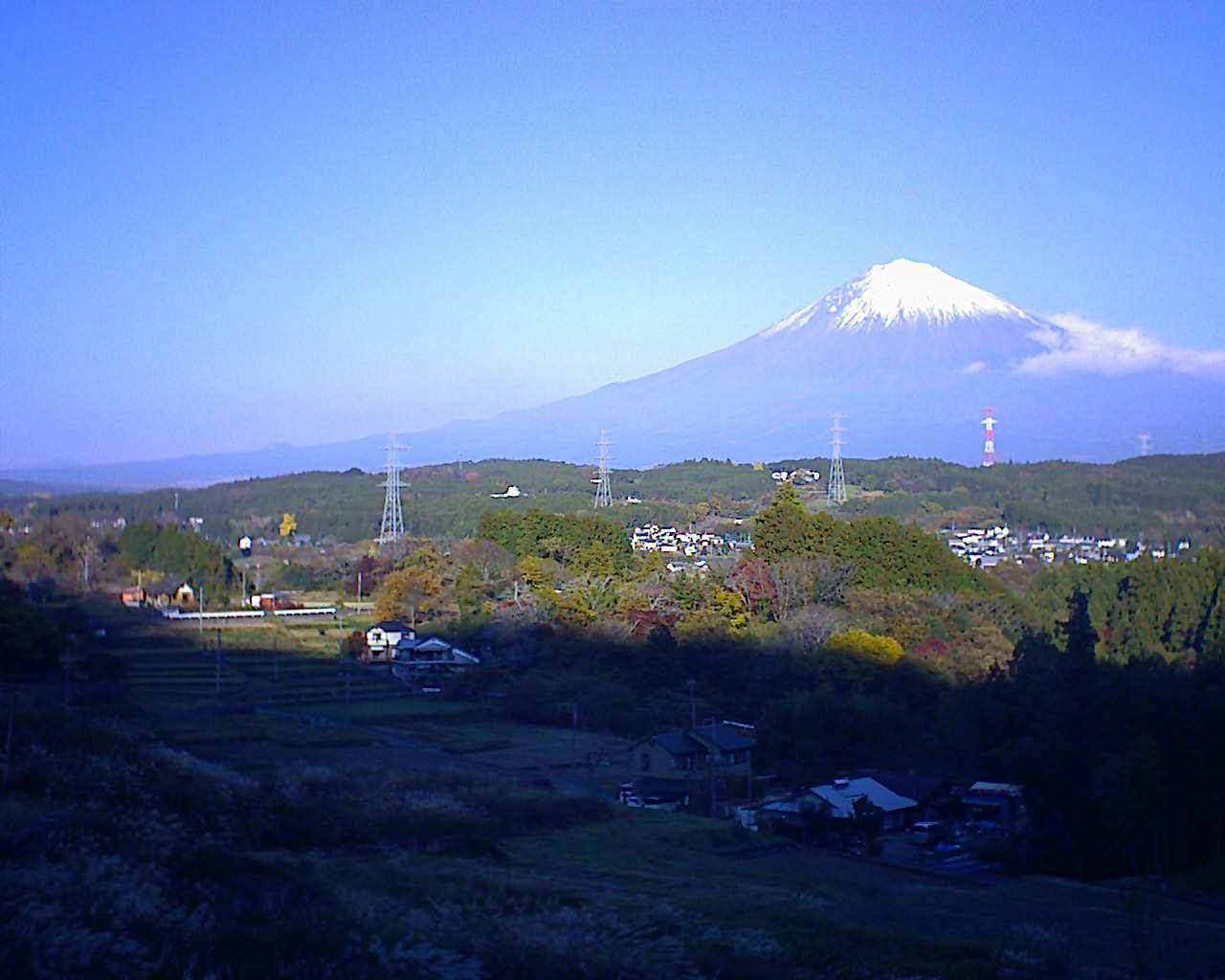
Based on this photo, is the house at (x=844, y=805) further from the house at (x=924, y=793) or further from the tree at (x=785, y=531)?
the tree at (x=785, y=531)

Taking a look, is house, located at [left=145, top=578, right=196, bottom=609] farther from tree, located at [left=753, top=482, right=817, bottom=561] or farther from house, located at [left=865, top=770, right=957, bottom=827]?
house, located at [left=865, top=770, right=957, bottom=827]

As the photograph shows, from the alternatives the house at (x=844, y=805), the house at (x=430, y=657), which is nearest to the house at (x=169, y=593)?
the house at (x=430, y=657)

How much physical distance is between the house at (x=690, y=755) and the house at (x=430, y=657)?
18.7ft

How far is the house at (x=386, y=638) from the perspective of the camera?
65.9ft

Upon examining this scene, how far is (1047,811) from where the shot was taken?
11297 mm

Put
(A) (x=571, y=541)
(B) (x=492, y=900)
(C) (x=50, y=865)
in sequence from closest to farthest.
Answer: (C) (x=50, y=865) < (B) (x=492, y=900) < (A) (x=571, y=541)

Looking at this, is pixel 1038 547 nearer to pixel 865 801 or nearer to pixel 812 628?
pixel 812 628

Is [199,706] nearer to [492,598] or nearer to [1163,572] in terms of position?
[492,598]

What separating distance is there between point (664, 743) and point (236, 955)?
390 inches

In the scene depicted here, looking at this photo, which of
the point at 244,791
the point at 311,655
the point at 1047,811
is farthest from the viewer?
the point at 311,655

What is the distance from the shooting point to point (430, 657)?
20.1m

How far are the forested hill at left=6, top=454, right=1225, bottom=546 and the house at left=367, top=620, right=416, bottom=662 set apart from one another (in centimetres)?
468

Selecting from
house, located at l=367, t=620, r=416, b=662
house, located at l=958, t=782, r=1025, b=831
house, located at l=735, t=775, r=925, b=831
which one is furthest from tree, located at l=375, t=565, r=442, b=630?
house, located at l=958, t=782, r=1025, b=831

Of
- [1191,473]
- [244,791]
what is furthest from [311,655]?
[1191,473]
